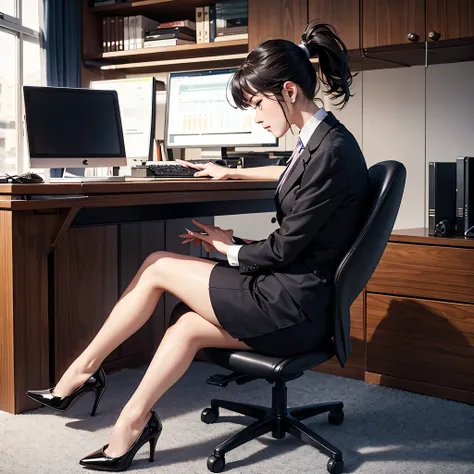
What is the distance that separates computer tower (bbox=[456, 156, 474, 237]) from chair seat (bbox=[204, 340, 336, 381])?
104cm

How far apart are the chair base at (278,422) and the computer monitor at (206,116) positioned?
130cm

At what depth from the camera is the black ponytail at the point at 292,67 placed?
173cm

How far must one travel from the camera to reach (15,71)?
4.27 m

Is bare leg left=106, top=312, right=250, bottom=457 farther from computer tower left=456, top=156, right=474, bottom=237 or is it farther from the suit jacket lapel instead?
computer tower left=456, top=156, right=474, bottom=237

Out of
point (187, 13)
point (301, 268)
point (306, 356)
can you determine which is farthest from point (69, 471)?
point (187, 13)

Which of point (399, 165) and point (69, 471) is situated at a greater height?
point (399, 165)

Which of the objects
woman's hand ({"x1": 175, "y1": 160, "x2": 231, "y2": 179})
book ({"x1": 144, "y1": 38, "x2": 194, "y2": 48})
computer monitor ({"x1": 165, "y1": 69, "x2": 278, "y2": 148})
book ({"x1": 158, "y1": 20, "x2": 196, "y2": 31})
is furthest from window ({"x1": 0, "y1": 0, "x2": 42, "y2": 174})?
woman's hand ({"x1": 175, "y1": 160, "x2": 231, "y2": 179})

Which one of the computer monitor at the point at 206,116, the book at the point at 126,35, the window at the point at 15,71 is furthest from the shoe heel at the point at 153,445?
the book at the point at 126,35

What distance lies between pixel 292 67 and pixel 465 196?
116cm

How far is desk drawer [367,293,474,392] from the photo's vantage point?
2.39m

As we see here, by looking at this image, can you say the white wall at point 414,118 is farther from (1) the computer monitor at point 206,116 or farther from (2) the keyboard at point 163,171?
(2) the keyboard at point 163,171

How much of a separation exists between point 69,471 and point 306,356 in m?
0.68

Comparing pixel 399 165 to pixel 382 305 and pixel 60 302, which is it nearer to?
pixel 382 305

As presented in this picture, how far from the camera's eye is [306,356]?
1.73 m
